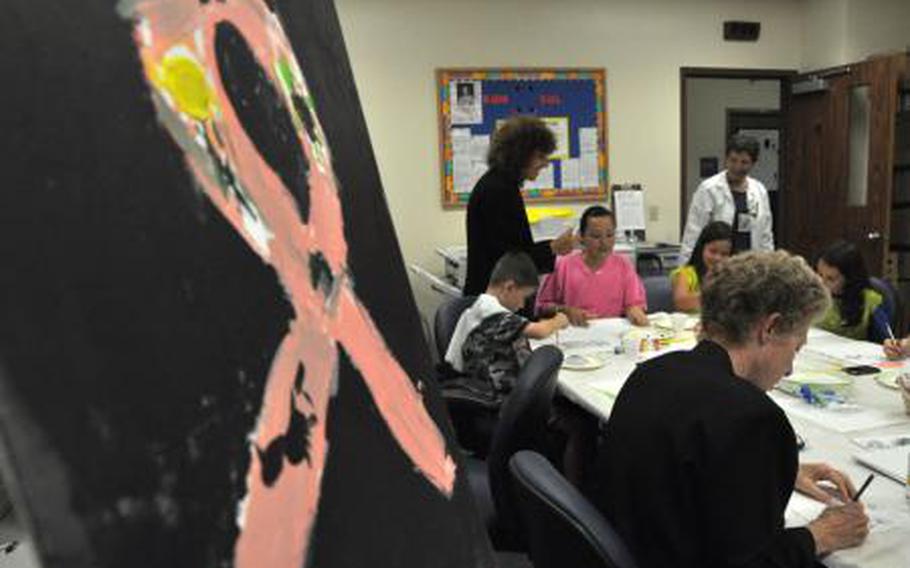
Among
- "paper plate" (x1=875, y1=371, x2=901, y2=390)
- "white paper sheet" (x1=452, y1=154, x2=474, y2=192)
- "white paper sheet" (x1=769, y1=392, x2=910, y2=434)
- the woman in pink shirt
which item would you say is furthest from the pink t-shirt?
"white paper sheet" (x1=452, y1=154, x2=474, y2=192)

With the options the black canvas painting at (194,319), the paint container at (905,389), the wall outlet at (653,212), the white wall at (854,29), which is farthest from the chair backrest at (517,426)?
the white wall at (854,29)

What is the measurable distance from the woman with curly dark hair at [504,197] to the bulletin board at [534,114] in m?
1.39

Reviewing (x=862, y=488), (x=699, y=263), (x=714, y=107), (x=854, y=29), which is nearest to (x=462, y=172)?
(x=699, y=263)

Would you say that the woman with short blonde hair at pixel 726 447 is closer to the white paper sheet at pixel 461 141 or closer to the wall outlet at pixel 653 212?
the white paper sheet at pixel 461 141

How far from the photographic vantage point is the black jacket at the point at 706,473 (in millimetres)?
1135

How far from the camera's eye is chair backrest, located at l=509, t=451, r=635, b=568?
1106 millimetres

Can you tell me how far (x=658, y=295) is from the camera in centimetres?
335

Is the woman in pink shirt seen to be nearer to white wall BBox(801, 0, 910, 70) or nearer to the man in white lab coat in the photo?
the man in white lab coat

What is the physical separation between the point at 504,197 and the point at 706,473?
1.81m

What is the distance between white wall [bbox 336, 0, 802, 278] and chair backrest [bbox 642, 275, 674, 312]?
149 centimetres

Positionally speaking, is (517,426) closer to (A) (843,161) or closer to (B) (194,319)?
(B) (194,319)

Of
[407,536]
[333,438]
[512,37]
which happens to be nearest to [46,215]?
[333,438]

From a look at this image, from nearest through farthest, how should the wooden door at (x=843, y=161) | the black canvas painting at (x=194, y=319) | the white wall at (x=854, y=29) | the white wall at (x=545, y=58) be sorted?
the black canvas painting at (x=194, y=319) → the white wall at (x=545, y=58) → the wooden door at (x=843, y=161) → the white wall at (x=854, y=29)

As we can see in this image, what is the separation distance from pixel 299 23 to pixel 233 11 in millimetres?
149
